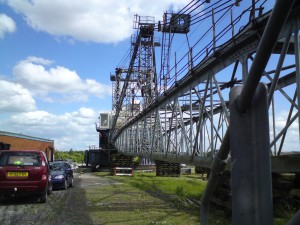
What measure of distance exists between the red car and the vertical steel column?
1452cm

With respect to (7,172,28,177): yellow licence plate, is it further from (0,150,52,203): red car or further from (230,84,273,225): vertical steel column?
(230,84,273,225): vertical steel column

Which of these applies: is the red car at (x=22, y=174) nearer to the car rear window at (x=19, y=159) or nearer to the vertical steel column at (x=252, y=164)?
the car rear window at (x=19, y=159)

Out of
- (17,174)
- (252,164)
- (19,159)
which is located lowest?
(252,164)

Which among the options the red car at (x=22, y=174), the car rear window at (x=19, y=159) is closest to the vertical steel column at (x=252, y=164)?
the red car at (x=22, y=174)

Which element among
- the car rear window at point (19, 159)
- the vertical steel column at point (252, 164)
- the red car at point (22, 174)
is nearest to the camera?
the vertical steel column at point (252, 164)

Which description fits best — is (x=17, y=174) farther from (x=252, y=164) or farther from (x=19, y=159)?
(x=252, y=164)

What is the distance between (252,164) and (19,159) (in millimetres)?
14989

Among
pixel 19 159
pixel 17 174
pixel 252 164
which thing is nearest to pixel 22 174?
pixel 17 174

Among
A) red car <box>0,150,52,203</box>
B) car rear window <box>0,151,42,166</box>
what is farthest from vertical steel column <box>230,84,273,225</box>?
car rear window <box>0,151,42,166</box>

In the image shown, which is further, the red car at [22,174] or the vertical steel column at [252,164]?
the red car at [22,174]

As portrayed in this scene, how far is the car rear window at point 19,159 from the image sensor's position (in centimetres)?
1588

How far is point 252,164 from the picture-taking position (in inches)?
85.3

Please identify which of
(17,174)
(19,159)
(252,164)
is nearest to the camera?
(252,164)

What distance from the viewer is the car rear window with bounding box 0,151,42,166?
52.1 feet
